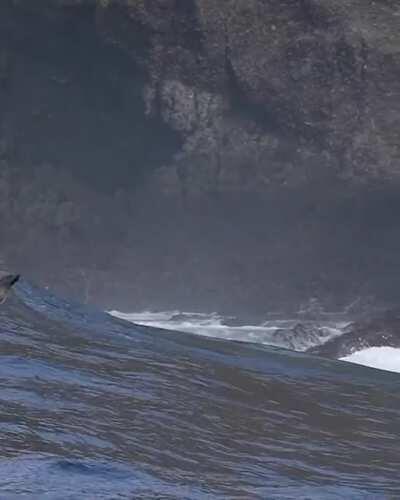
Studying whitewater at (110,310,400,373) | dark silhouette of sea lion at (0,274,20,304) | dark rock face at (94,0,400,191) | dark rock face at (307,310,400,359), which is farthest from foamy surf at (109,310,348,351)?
dark silhouette of sea lion at (0,274,20,304)

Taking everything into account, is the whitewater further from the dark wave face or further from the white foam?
the dark wave face

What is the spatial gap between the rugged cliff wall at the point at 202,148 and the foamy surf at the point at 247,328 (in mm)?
654

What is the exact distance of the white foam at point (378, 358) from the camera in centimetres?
1307

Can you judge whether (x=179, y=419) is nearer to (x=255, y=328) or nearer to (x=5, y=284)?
(x=5, y=284)

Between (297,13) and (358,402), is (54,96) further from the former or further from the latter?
(358,402)

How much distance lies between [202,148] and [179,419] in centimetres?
1506

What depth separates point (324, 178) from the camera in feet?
65.6

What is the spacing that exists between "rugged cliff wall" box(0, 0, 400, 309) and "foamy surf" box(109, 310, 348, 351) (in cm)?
65

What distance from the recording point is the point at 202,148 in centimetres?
2034

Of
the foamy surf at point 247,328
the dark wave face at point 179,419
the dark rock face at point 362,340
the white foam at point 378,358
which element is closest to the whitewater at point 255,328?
the foamy surf at point 247,328

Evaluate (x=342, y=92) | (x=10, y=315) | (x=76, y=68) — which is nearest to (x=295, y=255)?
(x=342, y=92)

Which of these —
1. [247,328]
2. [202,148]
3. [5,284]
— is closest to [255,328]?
[247,328]

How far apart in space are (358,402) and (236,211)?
46.8ft

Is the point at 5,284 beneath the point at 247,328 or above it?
beneath
